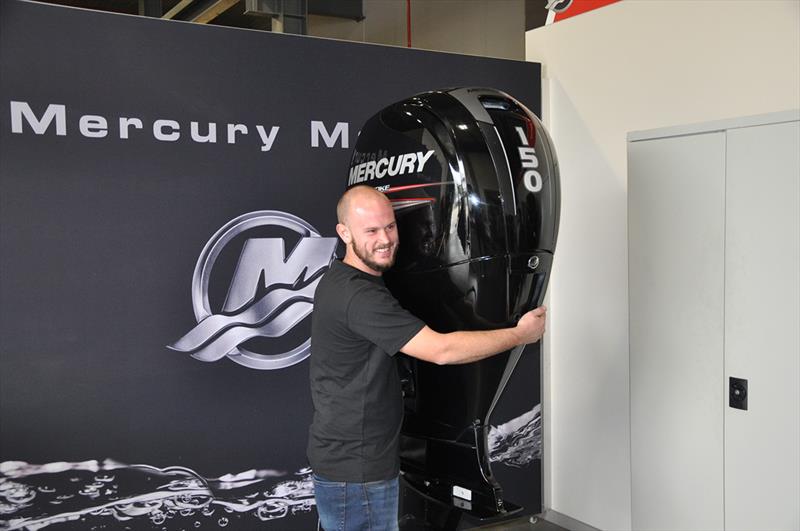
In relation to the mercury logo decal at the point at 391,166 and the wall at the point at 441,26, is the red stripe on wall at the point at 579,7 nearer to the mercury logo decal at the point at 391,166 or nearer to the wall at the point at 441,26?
the mercury logo decal at the point at 391,166

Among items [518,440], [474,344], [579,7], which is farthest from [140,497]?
[579,7]

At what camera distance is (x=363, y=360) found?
6.51ft

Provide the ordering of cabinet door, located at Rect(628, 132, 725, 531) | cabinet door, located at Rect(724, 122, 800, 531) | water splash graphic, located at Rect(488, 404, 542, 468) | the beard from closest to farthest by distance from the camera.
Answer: the beard, cabinet door, located at Rect(724, 122, 800, 531), cabinet door, located at Rect(628, 132, 725, 531), water splash graphic, located at Rect(488, 404, 542, 468)

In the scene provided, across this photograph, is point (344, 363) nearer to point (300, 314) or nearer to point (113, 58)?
point (300, 314)

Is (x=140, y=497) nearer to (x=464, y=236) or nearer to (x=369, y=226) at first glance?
(x=369, y=226)

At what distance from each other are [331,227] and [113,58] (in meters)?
0.96

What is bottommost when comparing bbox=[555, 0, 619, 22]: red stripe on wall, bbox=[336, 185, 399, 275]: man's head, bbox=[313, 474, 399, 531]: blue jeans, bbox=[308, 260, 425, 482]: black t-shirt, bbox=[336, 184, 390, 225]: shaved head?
bbox=[313, 474, 399, 531]: blue jeans

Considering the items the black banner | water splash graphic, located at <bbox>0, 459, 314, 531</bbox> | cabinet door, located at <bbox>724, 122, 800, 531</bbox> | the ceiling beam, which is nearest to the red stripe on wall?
the black banner

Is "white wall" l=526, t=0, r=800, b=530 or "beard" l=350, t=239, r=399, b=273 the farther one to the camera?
"white wall" l=526, t=0, r=800, b=530

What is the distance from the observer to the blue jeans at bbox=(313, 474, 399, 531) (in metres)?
2.01

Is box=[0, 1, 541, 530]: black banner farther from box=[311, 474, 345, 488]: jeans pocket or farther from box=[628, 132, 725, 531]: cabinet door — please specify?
box=[628, 132, 725, 531]: cabinet door

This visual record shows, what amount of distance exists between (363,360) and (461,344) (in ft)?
0.87

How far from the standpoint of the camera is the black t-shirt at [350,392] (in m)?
1.96

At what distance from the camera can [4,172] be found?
2393 mm
